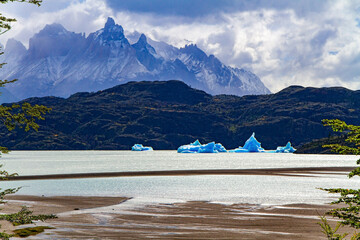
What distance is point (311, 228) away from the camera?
32.1 meters

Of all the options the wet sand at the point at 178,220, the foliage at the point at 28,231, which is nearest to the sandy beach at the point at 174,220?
the wet sand at the point at 178,220

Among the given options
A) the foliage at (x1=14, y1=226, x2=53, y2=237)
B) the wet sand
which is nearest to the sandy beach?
the wet sand

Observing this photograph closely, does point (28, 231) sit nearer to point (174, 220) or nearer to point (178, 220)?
point (174, 220)

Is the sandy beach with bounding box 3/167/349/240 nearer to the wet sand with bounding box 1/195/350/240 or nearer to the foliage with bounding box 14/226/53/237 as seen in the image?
the wet sand with bounding box 1/195/350/240

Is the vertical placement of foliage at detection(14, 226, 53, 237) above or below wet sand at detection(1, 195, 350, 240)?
below

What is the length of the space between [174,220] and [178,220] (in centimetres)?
33

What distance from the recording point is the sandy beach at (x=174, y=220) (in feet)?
97.6

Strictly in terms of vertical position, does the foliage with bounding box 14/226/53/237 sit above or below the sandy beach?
below

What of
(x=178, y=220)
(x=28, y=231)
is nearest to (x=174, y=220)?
(x=178, y=220)

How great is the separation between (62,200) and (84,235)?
24.1 m

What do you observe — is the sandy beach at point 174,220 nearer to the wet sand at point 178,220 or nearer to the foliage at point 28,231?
the wet sand at point 178,220

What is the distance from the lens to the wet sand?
1169 inches

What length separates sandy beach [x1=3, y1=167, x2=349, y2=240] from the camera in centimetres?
2973

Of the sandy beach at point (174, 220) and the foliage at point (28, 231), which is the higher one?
the sandy beach at point (174, 220)
